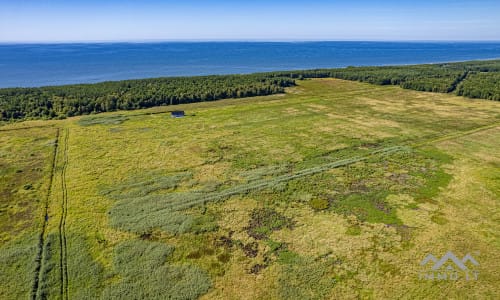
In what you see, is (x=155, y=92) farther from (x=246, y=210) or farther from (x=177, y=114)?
(x=246, y=210)

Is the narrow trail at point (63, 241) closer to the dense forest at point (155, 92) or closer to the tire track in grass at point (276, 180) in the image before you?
the tire track in grass at point (276, 180)

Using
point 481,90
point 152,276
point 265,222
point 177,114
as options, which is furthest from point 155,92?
point 481,90

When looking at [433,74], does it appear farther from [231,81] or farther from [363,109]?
[231,81]

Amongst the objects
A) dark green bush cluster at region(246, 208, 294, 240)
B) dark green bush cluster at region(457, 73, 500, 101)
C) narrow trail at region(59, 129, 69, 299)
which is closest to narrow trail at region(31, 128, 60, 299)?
narrow trail at region(59, 129, 69, 299)

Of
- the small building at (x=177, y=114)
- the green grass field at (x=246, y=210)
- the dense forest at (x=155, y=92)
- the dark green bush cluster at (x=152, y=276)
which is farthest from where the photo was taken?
the dense forest at (x=155, y=92)

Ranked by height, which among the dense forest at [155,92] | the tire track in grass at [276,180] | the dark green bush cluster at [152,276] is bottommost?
the dark green bush cluster at [152,276]

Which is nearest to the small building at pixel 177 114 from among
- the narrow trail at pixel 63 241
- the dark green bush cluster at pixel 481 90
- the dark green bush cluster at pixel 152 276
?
the narrow trail at pixel 63 241

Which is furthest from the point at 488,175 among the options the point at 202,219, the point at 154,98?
the point at 154,98

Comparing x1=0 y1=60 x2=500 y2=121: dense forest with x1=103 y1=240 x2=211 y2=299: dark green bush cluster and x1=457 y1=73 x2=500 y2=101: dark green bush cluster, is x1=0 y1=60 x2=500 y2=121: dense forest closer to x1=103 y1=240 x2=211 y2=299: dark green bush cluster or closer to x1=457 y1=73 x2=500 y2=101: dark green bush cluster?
x1=457 y1=73 x2=500 y2=101: dark green bush cluster

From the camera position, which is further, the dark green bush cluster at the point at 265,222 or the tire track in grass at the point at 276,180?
the tire track in grass at the point at 276,180
